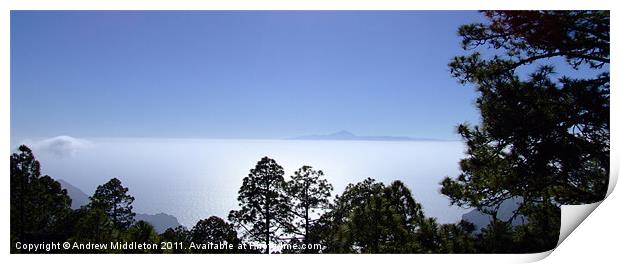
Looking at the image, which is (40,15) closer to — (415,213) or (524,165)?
(415,213)

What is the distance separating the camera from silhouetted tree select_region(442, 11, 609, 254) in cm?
450

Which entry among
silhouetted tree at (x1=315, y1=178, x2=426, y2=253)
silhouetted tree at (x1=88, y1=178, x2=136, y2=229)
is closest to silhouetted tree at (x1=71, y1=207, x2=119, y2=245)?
silhouetted tree at (x1=88, y1=178, x2=136, y2=229)

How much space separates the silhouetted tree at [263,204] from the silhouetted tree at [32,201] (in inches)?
58.3

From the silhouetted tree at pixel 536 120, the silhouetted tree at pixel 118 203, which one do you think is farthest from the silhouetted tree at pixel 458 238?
the silhouetted tree at pixel 118 203

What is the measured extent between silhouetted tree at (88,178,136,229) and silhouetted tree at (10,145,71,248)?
13.0 inches

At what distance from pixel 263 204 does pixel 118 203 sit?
1.23 metres

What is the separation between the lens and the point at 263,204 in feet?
16.0

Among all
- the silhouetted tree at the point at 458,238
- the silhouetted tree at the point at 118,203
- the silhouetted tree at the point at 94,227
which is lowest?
the silhouetted tree at the point at 458,238

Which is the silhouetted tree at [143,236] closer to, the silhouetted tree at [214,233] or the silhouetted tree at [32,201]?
the silhouetted tree at [214,233]

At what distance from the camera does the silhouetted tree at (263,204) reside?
4797 mm

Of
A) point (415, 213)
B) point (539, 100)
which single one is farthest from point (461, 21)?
point (415, 213)

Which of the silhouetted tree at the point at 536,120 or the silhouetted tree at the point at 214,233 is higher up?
the silhouetted tree at the point at 536,120

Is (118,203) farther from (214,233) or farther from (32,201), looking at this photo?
(214,233)

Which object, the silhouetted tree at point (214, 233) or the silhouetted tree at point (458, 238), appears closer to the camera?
the silhouetted tree at point (458, 238)
